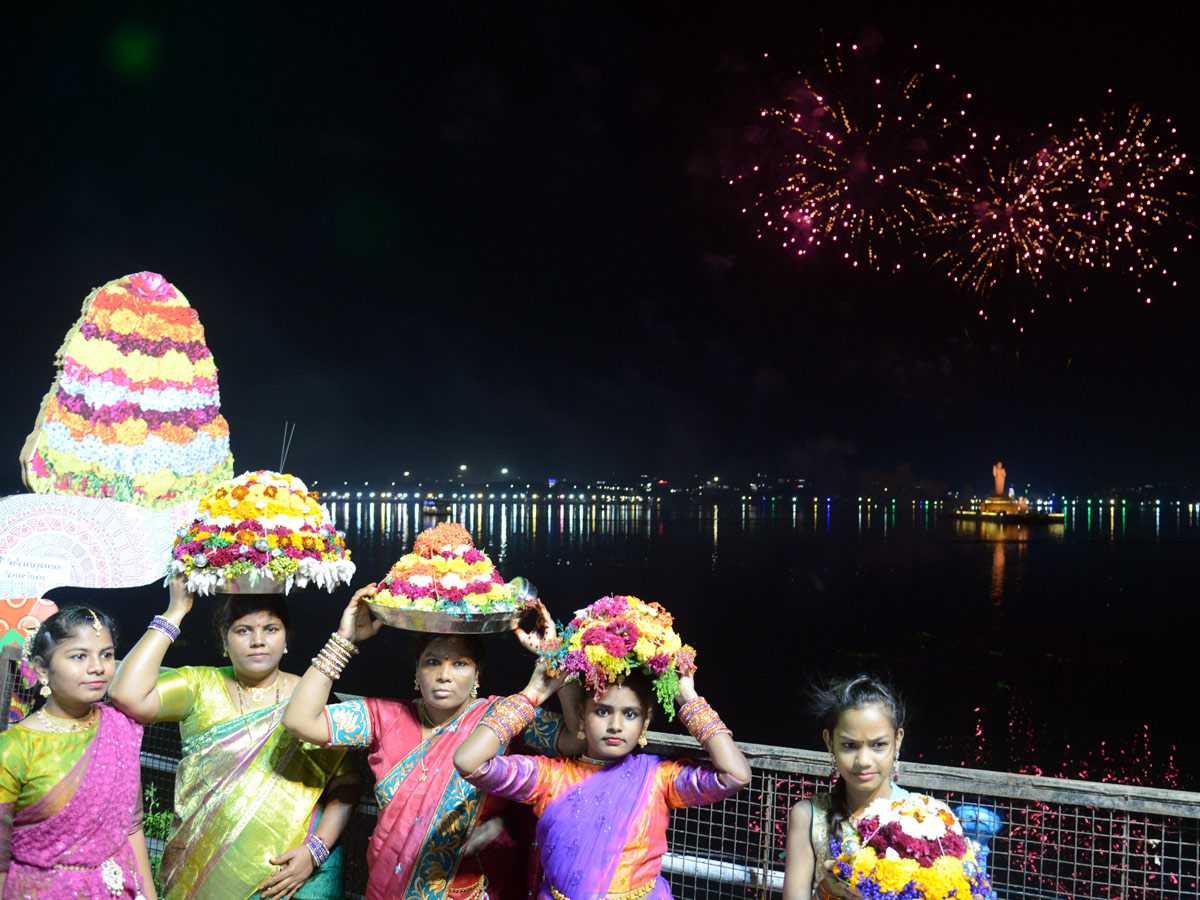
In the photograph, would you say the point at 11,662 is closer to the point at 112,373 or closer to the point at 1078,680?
the point at 112,373

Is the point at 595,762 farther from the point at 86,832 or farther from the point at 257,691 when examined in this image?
the point at 86,832

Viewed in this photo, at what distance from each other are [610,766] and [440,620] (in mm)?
915

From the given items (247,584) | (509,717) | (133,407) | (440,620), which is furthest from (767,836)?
(133,407)

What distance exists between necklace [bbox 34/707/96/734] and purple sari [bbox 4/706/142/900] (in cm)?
6

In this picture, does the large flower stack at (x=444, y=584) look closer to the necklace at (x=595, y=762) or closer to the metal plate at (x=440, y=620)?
the metal plate at (x=440, y=620)

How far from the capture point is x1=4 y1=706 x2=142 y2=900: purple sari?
3307mm

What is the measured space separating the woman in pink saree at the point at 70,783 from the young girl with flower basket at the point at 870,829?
2628mm

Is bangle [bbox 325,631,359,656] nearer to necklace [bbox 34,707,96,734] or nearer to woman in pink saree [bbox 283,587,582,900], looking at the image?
woman in pink saree [bbox 283,587,582,900]

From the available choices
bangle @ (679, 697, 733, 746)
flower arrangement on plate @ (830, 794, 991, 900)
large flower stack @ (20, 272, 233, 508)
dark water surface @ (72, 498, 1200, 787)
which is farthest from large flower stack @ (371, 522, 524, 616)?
dark water surface @ (72, 498, 1200, 787)

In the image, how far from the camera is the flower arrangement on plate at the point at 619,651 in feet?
10.7

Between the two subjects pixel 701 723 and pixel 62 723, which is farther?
pixel 62 723

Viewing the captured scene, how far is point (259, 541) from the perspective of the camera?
3.99 m

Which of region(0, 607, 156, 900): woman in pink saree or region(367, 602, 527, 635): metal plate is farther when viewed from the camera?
region(367, 602, 527, 635): metal plate

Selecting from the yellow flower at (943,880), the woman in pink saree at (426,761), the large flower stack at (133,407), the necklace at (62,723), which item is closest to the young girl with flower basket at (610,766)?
the woman in pink saree at (426,761)
